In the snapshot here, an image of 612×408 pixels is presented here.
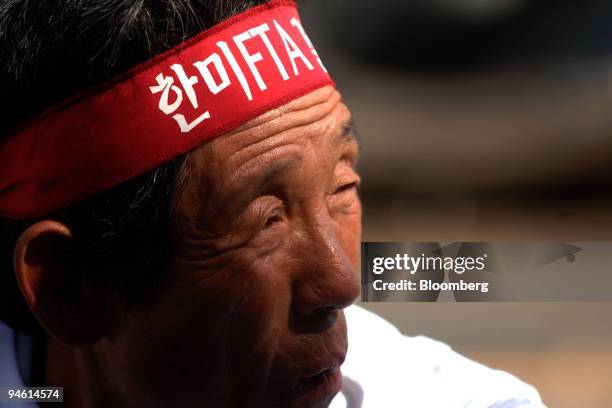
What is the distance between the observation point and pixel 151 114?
4.58 feet

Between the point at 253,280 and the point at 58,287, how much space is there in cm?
33

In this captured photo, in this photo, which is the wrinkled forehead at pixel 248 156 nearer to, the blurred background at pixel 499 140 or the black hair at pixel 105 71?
the black hair at pixel 105 71

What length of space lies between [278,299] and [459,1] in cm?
216

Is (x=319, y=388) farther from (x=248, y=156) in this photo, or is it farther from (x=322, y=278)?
(x=248, y=156)

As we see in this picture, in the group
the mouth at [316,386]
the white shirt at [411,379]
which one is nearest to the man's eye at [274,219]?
the mouth at [316,386]

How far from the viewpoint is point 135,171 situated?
4.60ft

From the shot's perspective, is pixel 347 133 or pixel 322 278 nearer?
pixel 322 278

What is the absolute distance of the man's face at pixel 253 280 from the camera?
1.41 m

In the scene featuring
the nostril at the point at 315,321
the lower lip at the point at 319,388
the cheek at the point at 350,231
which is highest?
the cheek at the point at 350,231

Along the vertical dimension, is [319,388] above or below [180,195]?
below

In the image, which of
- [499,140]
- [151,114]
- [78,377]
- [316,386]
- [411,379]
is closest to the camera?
[151,114]

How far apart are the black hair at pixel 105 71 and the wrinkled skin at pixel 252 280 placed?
0.13 ft

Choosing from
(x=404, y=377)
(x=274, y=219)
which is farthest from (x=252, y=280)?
(x=404, y=377)

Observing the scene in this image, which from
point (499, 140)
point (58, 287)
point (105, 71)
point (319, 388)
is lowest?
point (319, 388)
